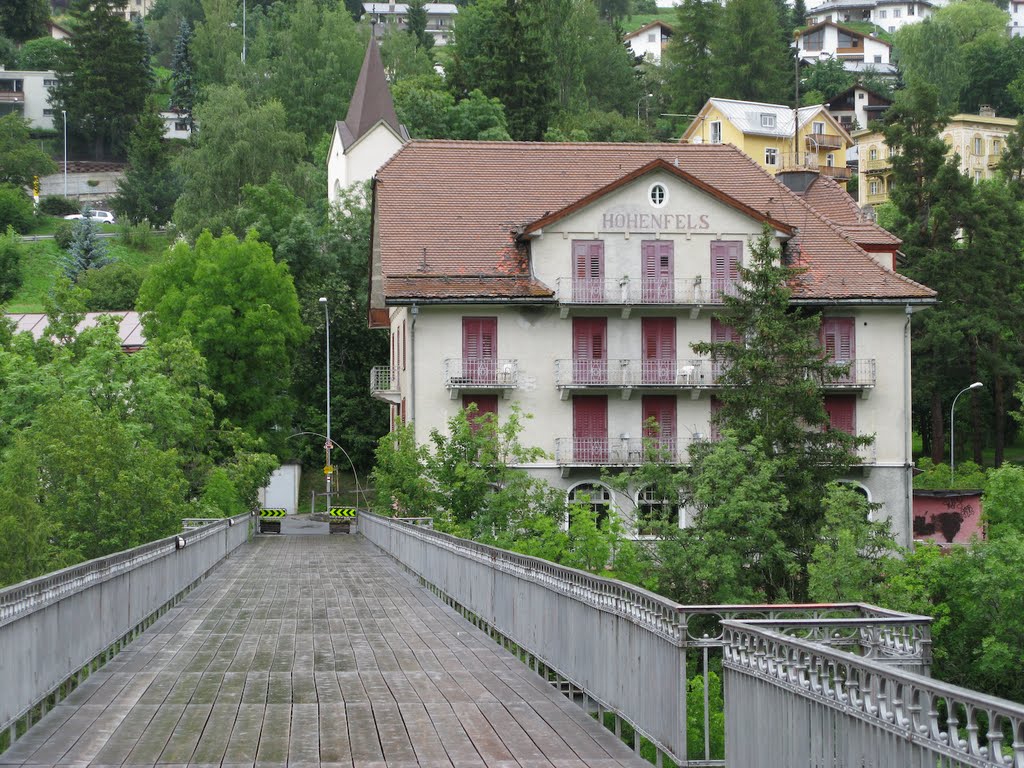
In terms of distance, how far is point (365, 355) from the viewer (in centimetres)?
7881

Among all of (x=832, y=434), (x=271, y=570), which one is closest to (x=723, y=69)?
(x=832, y=434)

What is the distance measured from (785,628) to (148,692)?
6.58 meters

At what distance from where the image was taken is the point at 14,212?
13375 cm

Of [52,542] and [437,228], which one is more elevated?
[437,228]

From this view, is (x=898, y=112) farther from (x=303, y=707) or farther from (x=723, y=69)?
(x=303, y=707)

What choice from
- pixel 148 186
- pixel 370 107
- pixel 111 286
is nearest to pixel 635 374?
pixel 370 107

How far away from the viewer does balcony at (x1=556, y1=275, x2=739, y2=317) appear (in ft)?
163

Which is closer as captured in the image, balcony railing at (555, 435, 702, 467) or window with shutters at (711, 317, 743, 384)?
window with shutters at (711, 317, 743, 384)

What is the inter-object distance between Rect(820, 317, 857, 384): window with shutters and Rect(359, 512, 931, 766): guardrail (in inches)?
1303

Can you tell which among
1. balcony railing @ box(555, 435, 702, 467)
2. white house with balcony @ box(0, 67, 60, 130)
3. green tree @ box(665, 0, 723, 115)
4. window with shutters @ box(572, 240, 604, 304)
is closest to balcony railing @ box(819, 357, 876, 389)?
balcony railing @ box(555, 435, 702, 467)

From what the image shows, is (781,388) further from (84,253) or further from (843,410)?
(84,253)

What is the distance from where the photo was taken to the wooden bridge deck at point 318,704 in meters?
10.8

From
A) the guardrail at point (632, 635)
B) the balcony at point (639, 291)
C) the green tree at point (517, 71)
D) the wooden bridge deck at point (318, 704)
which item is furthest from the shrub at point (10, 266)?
the guardrail at point (632, 635)

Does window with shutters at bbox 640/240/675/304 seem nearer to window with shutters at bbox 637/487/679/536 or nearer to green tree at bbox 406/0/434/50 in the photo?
window with shutters at bbox 637/487/679/536
